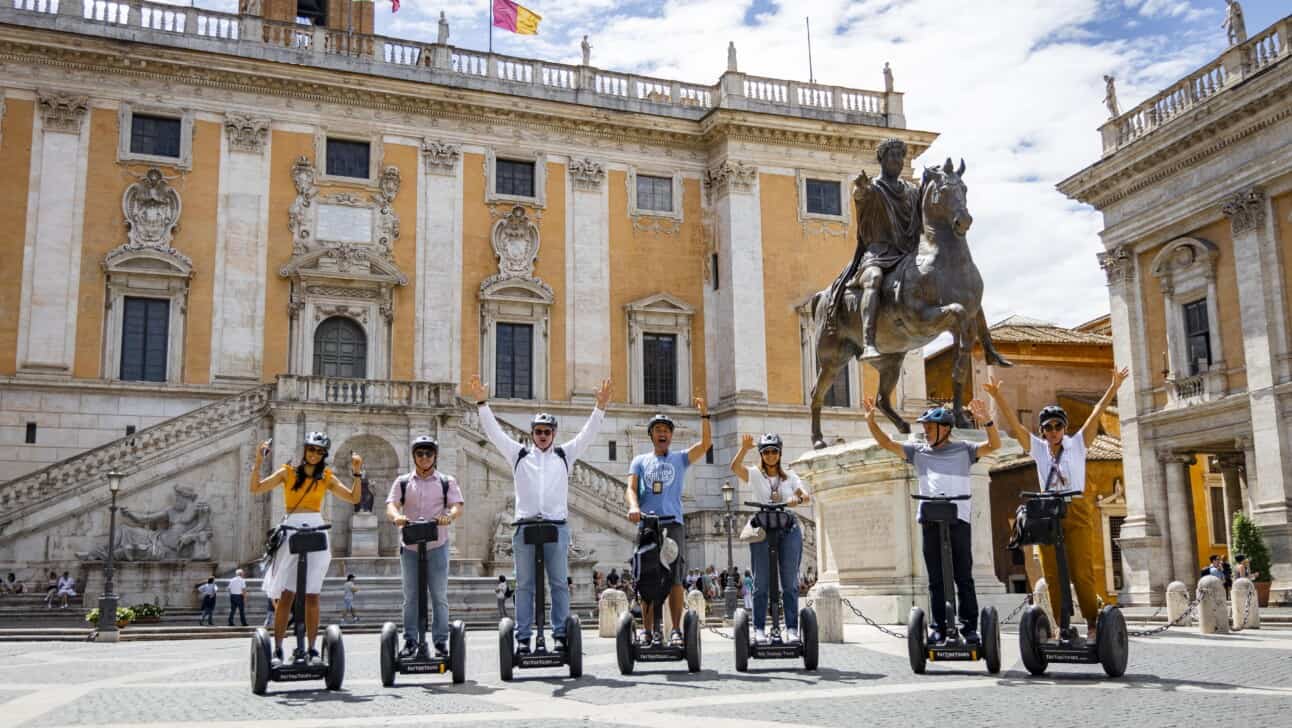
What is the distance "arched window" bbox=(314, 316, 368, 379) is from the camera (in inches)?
1411

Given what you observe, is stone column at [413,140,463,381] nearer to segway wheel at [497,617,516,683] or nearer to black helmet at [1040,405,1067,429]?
segway wheel at [497,617,516,683]

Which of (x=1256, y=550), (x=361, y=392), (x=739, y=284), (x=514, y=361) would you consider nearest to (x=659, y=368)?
(x=739, y=284)

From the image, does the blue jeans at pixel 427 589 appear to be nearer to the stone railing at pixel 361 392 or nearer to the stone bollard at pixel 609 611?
the stone bollard at pixel 609 611

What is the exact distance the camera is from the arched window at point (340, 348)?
35.8 m

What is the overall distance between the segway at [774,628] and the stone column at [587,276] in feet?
93.3

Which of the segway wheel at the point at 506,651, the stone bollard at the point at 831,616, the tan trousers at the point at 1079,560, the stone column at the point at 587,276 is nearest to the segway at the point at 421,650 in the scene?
the segway wheel at the point at 506,651

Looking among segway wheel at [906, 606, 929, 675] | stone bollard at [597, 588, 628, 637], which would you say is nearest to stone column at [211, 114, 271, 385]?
stone bollard at [597, 588, 628, 637]

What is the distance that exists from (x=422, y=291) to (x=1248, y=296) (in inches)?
893

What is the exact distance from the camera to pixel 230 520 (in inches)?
1206

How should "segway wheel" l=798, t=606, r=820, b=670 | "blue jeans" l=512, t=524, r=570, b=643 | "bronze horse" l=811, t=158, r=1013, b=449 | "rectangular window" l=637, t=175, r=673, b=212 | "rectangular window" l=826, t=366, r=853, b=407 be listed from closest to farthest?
1. "blue jeans" l=512, t=524, r=570, b=643
2. "segway wheel" l=798, t=606, r=820, b=670
3. "bronze horse" l=811, t=158, r=1013, b=449
4. "rectangular window" l=826, t=366, r=853, b=407
5. "rectangular window" l=637, t=175, r=673, b=212

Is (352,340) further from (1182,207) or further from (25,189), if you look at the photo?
(1182,207)

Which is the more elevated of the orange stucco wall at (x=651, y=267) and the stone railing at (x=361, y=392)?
the orange stucco wall at (x=651, y=267)

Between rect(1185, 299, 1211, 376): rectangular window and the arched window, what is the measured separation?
22957 millimetres

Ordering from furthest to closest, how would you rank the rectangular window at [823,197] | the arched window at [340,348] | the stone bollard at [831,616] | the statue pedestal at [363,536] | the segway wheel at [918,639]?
the rectangular window at [823,197], the arched window at [340,348], the statue pedestal at [363,536], the stone bollard at [831,616], the segway wheel at [918,639]
